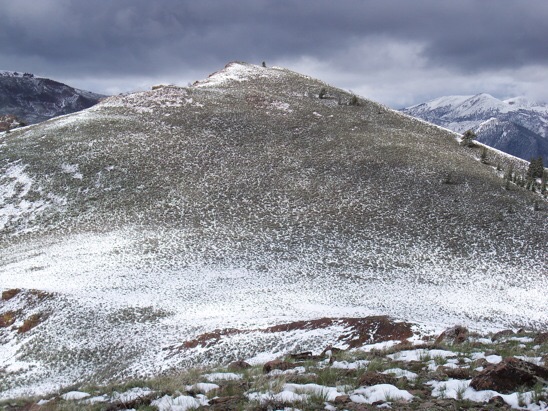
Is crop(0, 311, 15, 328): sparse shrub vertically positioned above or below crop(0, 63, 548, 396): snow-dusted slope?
below

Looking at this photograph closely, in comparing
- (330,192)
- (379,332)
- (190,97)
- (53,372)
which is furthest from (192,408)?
(190,97)

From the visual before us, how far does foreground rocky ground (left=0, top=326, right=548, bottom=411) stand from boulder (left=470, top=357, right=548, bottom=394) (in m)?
0.02

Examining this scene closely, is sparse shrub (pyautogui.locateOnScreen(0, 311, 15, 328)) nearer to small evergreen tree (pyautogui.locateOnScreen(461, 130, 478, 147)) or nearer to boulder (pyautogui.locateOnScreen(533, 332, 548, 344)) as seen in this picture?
boulder (pyautogui.locateOnScreen(533, 332, 548, 344))

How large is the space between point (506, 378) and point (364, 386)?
2.91m

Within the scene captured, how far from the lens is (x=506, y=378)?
780 cm

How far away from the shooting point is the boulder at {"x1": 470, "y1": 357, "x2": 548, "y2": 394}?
7.65 meters

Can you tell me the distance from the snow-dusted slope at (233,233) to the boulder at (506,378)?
37.9 feet

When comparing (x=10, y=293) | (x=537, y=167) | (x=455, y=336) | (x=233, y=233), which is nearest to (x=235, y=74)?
(x=233, y=233)

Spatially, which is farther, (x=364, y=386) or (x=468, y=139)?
(x=468, y=139)

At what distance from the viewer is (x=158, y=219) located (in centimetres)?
4091

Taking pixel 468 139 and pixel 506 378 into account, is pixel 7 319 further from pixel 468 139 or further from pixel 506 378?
pixel 468 139

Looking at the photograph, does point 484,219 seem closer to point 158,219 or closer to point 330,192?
point 330,192

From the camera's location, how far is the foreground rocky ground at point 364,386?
7469 mm

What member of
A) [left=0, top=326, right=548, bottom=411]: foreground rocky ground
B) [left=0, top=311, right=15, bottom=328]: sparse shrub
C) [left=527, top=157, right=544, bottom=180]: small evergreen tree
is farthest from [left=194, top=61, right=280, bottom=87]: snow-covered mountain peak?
[left=0, top=326, right=548, bottom=411]: foreground rocky ground
